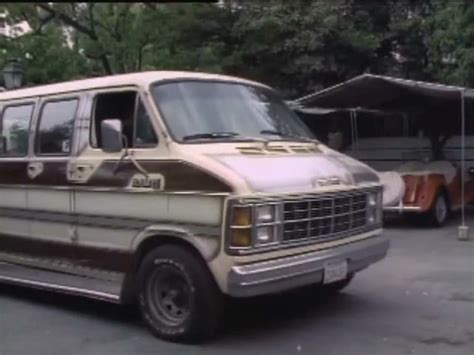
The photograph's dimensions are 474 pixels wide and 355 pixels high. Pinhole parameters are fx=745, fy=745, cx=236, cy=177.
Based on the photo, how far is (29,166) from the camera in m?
7.29

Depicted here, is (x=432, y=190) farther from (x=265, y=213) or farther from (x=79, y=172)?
(x=265, y=213)

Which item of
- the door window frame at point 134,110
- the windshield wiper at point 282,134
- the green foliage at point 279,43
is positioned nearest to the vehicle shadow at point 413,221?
the green foliage at point 279,43

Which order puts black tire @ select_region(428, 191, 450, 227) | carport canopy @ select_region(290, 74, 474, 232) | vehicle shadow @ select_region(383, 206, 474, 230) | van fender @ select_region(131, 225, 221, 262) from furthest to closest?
vehicle shadow @ select_region(383, 206, 474, 230)
black tire @ select_region(428, 191, 450, 227)
carport canopy @ select_region(290, 74, 474, 232)
van fender @ select_region(131, 225, 221, 262)

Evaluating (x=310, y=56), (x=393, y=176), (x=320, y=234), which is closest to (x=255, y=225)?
(x=320, y=234)

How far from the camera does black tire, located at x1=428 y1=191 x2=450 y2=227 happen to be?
1317 cm

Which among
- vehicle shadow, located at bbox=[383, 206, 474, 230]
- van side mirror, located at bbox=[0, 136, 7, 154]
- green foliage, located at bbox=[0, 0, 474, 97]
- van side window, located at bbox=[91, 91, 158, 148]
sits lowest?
vehicle shadow, located at bbox=[383, 206, 474, 230]

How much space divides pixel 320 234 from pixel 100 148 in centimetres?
209

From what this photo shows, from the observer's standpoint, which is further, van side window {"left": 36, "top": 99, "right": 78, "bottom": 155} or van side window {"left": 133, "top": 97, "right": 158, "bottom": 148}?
van side window {"left": 36, "top": 99, "right": 78, "bottom": 155}

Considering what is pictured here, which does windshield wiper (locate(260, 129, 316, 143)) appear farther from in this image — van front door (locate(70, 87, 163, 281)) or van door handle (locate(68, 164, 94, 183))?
van door handle (locate(68, 164, 94, 183))

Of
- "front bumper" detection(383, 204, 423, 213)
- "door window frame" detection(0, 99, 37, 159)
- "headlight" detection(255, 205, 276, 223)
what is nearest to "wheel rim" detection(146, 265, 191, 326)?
"headlight" detection(255, 205, 276, 223)

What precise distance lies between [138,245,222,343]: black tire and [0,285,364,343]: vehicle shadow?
0.30 m

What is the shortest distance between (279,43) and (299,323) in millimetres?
12235

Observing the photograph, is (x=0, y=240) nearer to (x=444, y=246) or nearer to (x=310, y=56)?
(x=444, y=246)

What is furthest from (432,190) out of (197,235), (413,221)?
(197,235)
